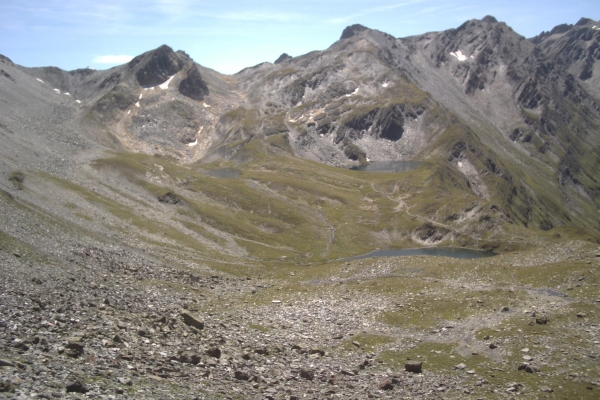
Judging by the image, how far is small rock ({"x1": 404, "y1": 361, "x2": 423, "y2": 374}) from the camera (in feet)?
127

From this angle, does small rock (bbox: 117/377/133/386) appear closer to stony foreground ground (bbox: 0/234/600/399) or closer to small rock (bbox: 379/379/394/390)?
stony foreground ground (bbox: 0/234/600/399)

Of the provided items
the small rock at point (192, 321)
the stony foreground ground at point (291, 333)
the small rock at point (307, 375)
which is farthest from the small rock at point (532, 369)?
the small rock at point (192, 321)

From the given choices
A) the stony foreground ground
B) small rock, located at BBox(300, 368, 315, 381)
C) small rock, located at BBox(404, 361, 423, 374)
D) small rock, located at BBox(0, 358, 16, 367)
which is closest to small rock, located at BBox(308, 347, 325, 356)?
the stony foreground ground

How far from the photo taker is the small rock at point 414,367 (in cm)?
3878

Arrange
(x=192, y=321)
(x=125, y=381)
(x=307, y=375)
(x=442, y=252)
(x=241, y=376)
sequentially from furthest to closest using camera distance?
1. (x=442, y=252)
2. (x=192, y=321)
3. (x=307, y=375)
4. (x=241, y=376)
5. (x=125, y=381)

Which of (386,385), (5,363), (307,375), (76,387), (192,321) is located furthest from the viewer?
(192,321)

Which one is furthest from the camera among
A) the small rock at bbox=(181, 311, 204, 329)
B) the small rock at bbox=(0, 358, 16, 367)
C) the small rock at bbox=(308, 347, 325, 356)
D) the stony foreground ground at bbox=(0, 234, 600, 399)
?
the small rock at bbox=(181, 311, 204, 329)

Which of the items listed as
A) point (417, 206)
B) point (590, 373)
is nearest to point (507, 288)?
point (590, 373)

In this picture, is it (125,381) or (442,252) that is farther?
(442,252)

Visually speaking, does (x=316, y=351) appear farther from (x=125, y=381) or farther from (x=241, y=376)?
(x=125, y=381)

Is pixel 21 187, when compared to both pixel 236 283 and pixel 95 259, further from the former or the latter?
pixel 236 283

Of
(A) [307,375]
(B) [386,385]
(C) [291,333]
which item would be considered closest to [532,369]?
(B) [386,385]

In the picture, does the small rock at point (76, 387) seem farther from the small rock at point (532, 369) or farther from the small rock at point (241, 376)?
the small rock at point (532, 369)

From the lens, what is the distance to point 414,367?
38875mm
